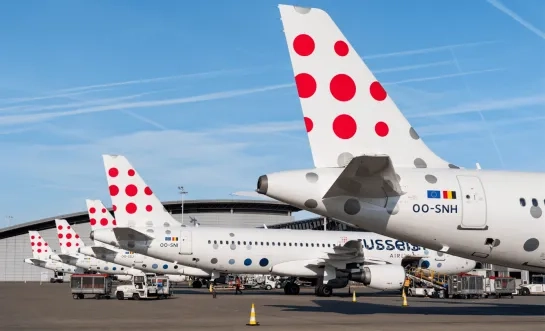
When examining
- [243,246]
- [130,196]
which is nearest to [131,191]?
[130,196]

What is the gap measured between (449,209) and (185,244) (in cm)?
2613

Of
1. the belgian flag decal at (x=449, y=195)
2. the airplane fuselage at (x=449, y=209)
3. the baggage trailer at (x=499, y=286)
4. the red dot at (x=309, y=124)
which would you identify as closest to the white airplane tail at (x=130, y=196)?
the baggage trailer at (x=499, y=286)

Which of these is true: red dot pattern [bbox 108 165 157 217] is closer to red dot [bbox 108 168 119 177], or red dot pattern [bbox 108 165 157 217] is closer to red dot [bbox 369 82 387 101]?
red dot [bbox 108 168 119 177]

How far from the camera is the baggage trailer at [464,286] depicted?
39844 millimetres

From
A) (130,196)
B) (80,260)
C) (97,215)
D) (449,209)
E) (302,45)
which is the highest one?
(302,45)

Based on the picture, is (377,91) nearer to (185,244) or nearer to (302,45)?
(302,45)

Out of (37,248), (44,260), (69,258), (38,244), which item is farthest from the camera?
(38,244)

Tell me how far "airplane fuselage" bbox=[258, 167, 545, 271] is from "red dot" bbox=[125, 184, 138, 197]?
90.4 ft

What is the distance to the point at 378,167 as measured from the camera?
16.5 m

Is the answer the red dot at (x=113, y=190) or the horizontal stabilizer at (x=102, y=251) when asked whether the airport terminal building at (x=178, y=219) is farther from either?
the red dot at (x=113, y=190)

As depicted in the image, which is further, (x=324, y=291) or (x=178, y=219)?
(x=178, y=219)

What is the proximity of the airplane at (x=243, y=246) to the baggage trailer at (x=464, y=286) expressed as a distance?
420cm

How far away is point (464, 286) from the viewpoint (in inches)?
1574

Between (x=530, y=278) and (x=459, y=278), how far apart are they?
3957 centimetres
